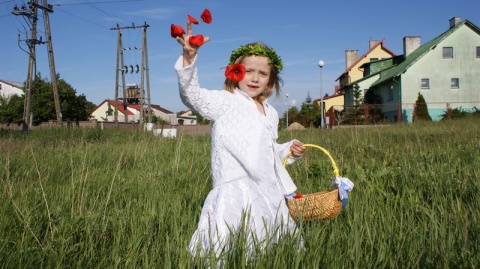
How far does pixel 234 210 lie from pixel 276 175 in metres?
0.49

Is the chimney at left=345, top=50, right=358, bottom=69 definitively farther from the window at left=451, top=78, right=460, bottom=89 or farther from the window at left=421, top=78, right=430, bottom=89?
the window at left=451, top=78, right=460, bottom=89

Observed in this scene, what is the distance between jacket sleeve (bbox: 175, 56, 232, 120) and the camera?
7.55 ft

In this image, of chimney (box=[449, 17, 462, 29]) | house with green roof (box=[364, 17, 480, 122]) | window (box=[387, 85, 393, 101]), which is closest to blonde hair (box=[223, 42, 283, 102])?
house with green roof (box=[364, 17, 480, 122])

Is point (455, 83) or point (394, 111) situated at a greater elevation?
point (455, 83)

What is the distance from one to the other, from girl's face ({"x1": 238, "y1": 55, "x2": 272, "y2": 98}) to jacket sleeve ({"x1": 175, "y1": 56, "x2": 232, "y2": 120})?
0.20 m

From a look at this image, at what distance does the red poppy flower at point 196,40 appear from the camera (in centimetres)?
219

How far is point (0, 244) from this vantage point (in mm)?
2295

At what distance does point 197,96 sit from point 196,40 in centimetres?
36

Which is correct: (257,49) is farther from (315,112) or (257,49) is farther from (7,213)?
(315,112)

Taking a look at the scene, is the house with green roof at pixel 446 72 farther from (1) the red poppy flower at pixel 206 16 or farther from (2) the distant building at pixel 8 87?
(2) the distant building at pixel 8 87

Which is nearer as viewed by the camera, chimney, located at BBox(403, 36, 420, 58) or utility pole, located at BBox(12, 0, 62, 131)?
utility pole, located at BBox(12, 0, 62, 131)

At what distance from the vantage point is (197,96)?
2.45 meters

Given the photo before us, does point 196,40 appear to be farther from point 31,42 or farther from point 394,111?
point 394,111

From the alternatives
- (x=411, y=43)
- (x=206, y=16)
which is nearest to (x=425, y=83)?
(x=411, y=43)
